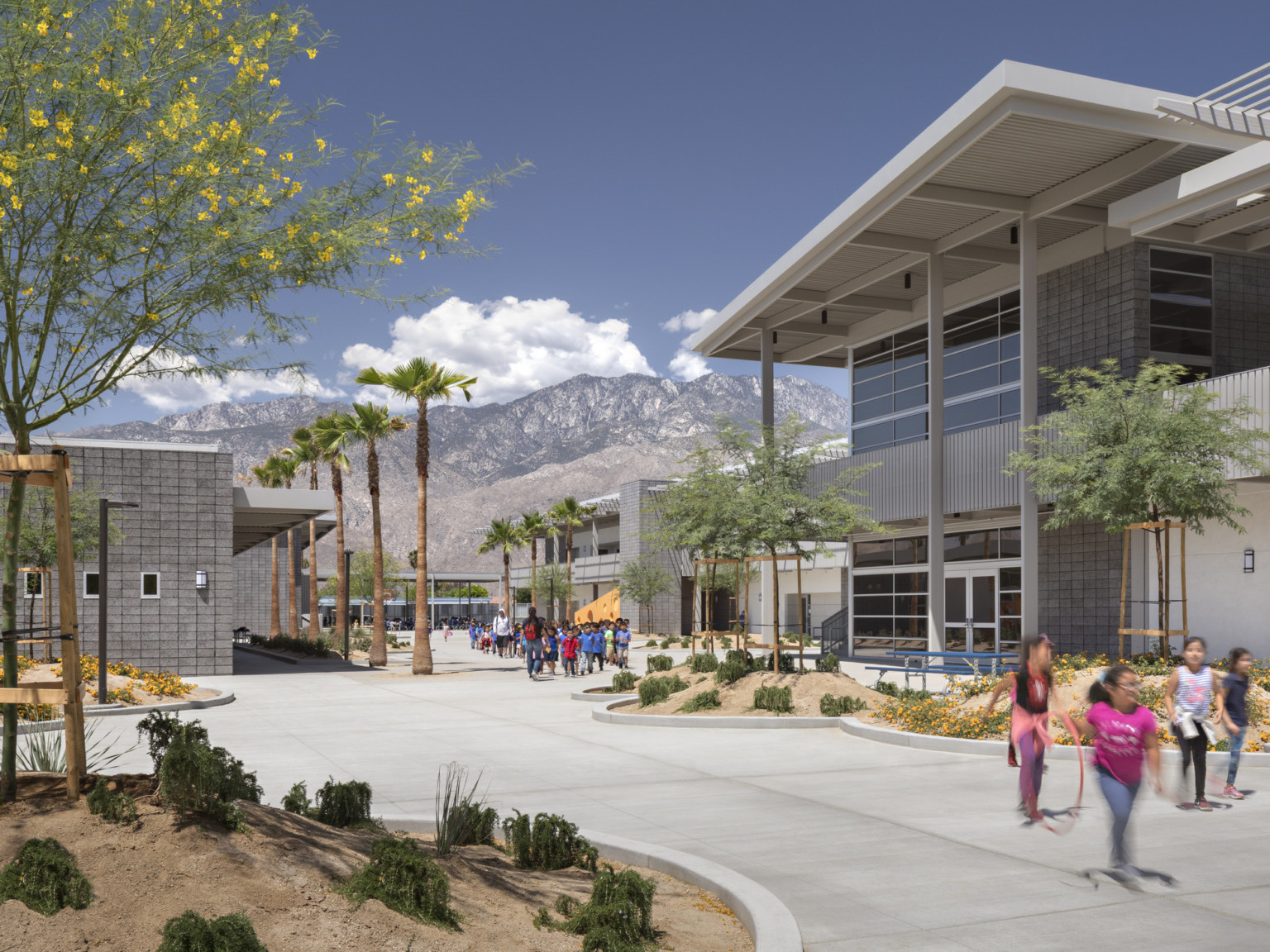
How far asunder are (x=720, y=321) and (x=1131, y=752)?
27.4m

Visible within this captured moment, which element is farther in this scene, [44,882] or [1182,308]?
[1182,308]

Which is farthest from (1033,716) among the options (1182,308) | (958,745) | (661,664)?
(1182,308)

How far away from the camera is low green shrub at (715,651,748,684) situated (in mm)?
18922

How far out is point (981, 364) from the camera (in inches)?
1117

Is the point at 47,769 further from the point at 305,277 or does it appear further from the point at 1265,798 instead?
the point at 1265,798

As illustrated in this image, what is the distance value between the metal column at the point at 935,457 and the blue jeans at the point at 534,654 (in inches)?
422

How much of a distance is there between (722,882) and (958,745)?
7.85m

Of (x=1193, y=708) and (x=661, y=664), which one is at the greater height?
(x=1193, y=708)

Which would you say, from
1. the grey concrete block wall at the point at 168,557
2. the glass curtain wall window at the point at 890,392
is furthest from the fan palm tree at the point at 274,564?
the glass curtain wall window at the point at 890,392

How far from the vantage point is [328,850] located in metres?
5.64

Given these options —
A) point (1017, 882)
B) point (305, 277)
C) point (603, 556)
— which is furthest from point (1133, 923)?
point (603, 556)

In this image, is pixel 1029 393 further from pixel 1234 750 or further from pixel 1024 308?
pixel 1234 750

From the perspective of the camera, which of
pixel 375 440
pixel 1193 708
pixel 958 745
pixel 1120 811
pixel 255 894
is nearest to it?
pixel 255 894

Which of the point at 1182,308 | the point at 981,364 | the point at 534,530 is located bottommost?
the point at 534,530
